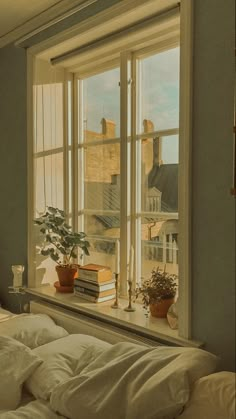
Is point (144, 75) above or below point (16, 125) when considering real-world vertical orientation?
above

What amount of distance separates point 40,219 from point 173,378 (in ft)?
4.92

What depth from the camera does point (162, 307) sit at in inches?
77.2

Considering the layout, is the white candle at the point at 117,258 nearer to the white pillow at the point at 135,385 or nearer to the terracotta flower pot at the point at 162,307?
the terracotta flower pot at the point at 162,307

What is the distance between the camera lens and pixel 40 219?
8.36ft

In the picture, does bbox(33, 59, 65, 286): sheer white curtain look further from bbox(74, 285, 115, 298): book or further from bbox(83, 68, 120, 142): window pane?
bbox(74, 285, 115, 298): book

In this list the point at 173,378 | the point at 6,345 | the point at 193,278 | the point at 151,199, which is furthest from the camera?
the point at 151,199

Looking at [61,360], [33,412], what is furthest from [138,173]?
[33,412]

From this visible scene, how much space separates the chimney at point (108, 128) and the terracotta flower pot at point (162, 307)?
1.13 m

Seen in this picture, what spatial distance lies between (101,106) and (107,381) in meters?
1.75

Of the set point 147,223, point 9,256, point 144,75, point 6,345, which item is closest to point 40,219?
point 9,256

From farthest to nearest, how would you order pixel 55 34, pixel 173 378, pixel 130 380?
pixel 55 34, pixel 130 380, pixel 173 378

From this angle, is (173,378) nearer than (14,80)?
Yes

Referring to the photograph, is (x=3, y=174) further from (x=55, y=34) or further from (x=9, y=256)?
(x=55, y=34)

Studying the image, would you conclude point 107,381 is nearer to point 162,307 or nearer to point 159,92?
point 162,307
